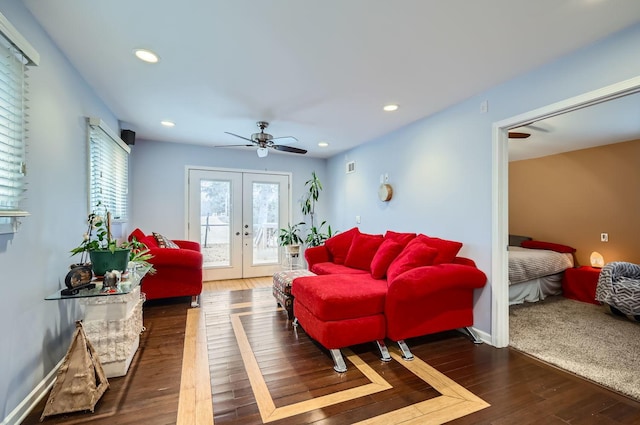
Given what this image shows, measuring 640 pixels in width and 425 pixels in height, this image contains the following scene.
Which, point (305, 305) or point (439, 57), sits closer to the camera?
point (439, 57)

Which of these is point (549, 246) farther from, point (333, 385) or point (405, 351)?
point (333, 385)

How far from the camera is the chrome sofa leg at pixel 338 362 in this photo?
7.54 ft

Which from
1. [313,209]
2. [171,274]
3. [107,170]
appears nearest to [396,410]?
[171,274]

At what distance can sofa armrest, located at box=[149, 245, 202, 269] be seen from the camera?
369 cm

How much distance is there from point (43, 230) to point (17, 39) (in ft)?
3.86

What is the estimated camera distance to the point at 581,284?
4.24 meters

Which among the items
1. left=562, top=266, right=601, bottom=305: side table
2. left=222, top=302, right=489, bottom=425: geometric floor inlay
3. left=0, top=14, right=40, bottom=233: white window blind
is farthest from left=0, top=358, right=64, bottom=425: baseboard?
left=562, top=266, right=601, bottom=305: side table

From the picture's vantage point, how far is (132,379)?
219cm

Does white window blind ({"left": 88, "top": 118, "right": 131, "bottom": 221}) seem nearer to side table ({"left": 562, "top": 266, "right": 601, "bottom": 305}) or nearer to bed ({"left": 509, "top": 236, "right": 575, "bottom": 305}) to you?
bed ({"left": 509, "top": 236, "right": 575, "bottom": 305})

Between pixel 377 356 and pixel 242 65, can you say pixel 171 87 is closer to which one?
pixel 242 65

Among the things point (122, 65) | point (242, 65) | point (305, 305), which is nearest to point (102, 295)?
point (305, 305)

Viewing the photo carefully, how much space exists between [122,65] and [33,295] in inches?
73.8

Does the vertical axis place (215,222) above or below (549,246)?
above

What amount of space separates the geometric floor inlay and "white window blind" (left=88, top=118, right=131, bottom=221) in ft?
7.38
